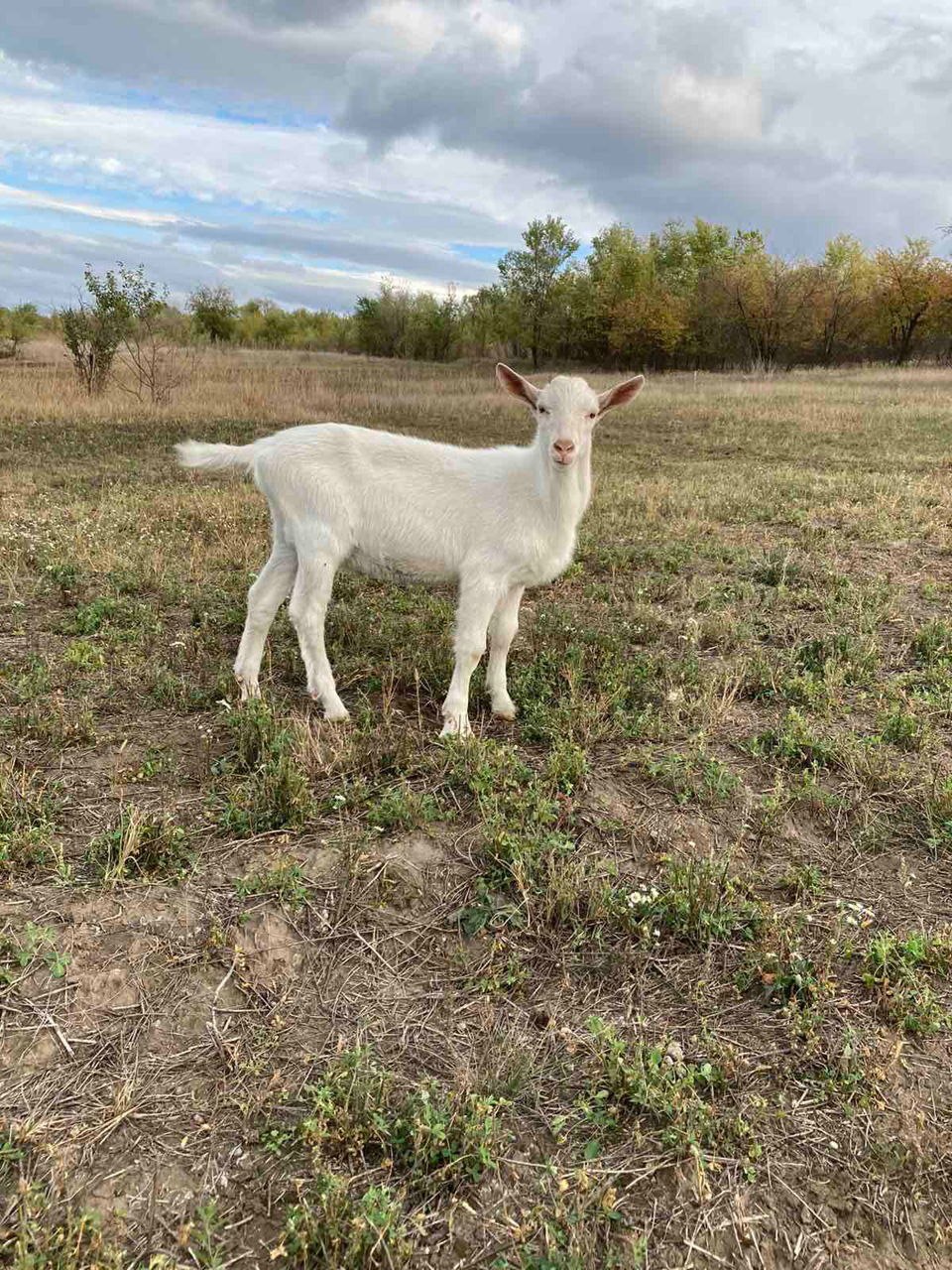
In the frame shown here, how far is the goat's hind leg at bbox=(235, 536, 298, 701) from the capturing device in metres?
5.04

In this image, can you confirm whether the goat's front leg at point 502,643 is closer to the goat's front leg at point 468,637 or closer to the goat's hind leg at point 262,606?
the goat's front leg at point 468,637

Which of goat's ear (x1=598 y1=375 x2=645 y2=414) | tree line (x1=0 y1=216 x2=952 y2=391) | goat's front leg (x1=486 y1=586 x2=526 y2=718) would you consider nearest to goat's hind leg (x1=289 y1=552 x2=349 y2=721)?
goat's front leg (x1=486 y1=586 x2=526 y2=718)

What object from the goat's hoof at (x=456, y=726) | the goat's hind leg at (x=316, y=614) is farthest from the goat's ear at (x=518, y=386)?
the goat's hoof at (x=456, y=726)

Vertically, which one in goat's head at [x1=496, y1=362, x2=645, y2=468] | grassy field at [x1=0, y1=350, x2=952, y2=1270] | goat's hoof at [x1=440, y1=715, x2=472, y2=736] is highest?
goat's head at [x1=496, y1=362, x2=645, y2=468]

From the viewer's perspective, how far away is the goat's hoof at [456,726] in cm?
441

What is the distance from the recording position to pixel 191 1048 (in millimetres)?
2541

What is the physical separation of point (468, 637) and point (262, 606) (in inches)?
56.8

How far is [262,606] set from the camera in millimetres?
5039

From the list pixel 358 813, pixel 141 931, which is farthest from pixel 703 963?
pixel 141 931

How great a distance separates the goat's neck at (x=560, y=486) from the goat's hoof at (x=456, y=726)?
1.35 meters

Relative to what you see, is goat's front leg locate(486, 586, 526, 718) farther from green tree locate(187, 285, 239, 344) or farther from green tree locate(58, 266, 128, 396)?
green tree locate(187, 285, 239, 344)

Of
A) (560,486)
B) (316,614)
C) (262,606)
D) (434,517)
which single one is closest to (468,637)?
(434,517)

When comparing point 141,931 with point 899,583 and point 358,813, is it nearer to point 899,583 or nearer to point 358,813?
point 358,813

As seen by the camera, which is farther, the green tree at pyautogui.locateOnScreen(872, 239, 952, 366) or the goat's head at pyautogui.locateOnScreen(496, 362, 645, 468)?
the green tree at pyautogui.locateOnScreen(872, 239, 952, 366)
